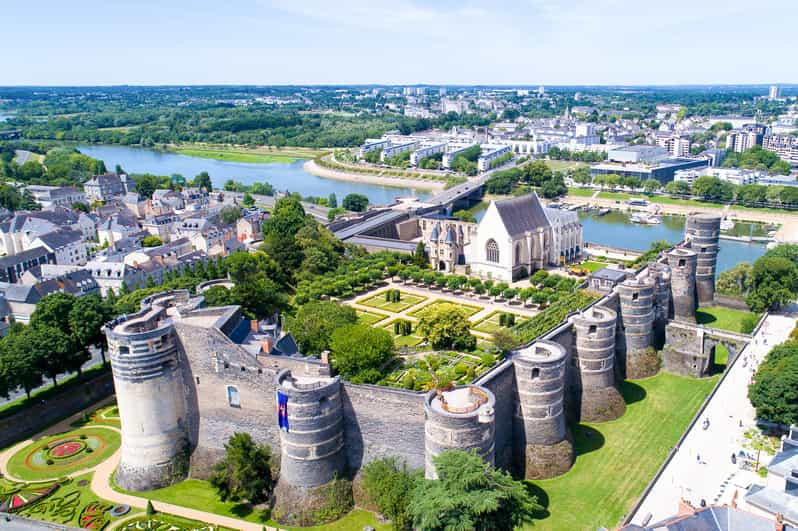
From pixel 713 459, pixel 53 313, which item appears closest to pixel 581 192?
pixel 713 459

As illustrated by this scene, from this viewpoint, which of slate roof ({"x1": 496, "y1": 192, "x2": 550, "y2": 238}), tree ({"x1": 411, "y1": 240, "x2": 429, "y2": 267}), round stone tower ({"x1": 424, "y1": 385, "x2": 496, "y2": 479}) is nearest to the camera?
round stone tower ({"x1": 424, "y1": 385, "x2": 496, "y2": 479})

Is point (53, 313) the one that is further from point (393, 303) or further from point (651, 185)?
point (651, 185)

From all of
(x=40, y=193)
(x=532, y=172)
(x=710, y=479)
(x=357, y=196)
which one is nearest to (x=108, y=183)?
(x=40, y=193)

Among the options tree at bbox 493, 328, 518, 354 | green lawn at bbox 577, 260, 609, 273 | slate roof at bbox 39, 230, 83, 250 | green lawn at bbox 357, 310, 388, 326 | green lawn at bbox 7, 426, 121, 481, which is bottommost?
green lawn at bbox 7, 426, 121, 481

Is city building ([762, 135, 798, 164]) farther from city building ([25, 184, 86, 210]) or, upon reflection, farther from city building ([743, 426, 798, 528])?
city building ([25, 184, 86, 210])

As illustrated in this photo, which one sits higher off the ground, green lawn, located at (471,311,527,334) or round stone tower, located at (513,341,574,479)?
round stone tower, located at (513,341,574,479)

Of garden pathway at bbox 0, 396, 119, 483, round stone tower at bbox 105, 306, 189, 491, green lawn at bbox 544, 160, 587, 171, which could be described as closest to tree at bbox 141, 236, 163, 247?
garden pathway at bbox 0, 396, 119, 483
